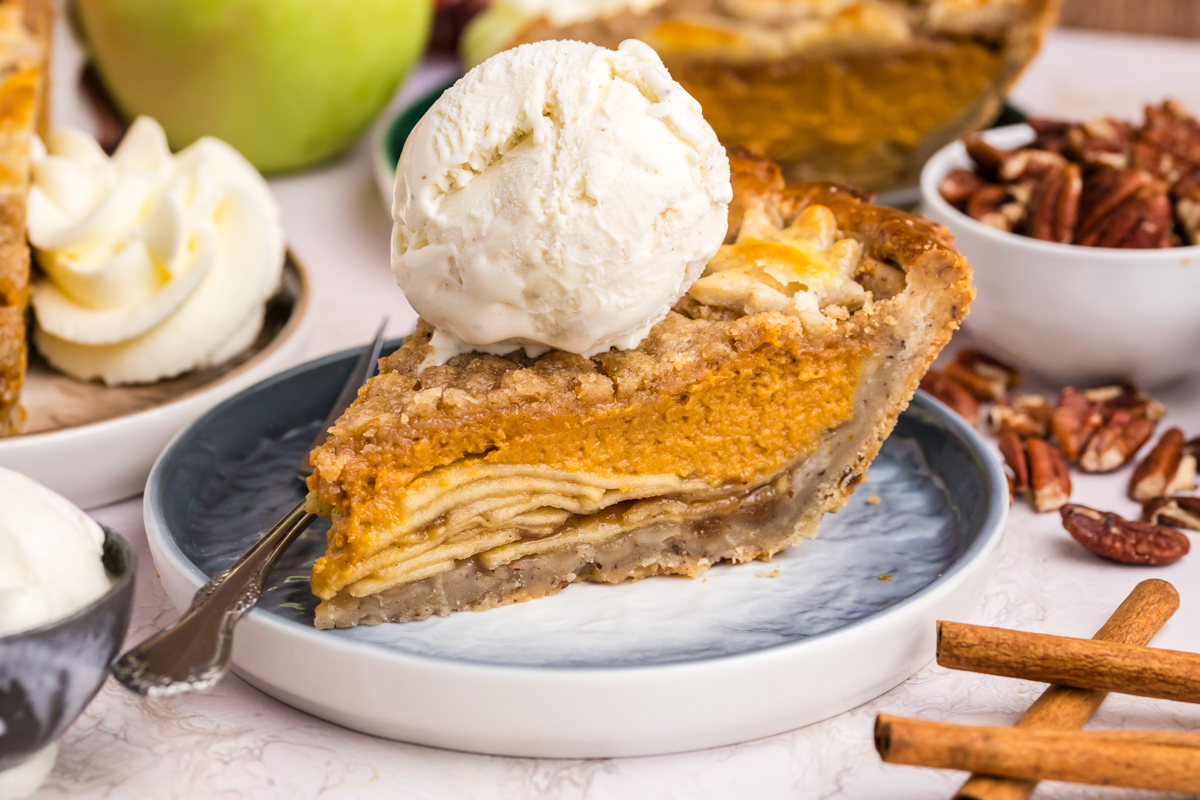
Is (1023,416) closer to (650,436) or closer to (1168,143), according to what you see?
(1168,143)

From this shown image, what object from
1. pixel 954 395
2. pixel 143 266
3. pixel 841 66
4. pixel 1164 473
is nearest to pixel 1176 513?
pixel 1164 473

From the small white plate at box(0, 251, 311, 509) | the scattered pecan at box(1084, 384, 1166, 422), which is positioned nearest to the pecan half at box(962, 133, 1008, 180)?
the scattered pecan at box(1084, 384, 1166, 422)

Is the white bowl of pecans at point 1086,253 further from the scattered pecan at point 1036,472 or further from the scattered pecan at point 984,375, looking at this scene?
the scattered pecan at point 1036,472

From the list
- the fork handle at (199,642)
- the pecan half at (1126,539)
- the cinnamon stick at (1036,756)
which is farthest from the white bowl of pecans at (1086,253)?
the fork handle at (199,642)

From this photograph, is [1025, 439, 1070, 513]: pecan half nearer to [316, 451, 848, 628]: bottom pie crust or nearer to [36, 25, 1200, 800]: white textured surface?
[36, 25, 1200, 800]: white textured surface

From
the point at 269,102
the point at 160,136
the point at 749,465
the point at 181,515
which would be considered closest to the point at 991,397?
the point at 749,465

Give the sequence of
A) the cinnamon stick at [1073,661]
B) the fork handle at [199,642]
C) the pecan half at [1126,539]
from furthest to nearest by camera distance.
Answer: the pecan half at [1126,539]
the cinnamon stick at [1073,661]
the fork handle at [199,642]
